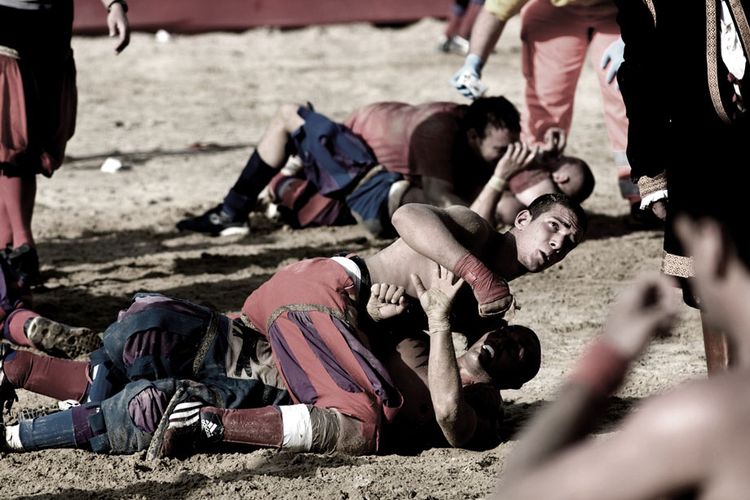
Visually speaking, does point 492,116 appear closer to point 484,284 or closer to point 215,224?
point 215,224

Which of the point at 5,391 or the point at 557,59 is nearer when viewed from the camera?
the point at 5,391

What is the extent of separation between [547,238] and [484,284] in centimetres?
34

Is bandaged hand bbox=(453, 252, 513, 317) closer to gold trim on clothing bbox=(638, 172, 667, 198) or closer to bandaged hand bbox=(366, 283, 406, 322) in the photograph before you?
bandaged hand bbox=(366, 283, 406, 322)

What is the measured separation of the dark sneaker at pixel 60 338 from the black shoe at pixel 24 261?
33 cm

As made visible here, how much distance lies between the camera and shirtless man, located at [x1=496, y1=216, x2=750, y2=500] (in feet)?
5.47

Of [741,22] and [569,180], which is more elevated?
[741,22]

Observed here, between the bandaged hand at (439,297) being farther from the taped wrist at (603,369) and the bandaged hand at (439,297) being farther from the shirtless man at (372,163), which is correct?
→ the shirtless man at (372,163)

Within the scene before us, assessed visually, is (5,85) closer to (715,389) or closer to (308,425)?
(308,425)

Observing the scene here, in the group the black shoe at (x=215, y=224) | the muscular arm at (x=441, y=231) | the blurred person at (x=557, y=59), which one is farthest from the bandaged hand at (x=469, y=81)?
the muscular arm at (x=441, y=231)

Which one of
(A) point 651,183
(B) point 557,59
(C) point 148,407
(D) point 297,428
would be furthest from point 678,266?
(B) point 557,59

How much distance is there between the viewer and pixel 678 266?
3.60m

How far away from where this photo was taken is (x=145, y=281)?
6.40 metres

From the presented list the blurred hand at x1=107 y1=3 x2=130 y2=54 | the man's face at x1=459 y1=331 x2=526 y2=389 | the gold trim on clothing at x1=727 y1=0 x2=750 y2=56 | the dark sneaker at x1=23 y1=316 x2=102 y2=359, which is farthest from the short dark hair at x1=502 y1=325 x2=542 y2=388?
the blurred hand at x1=107 y1=3 x2=130 y2=54

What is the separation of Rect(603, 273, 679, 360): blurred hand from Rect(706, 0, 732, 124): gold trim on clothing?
66.8 inches
